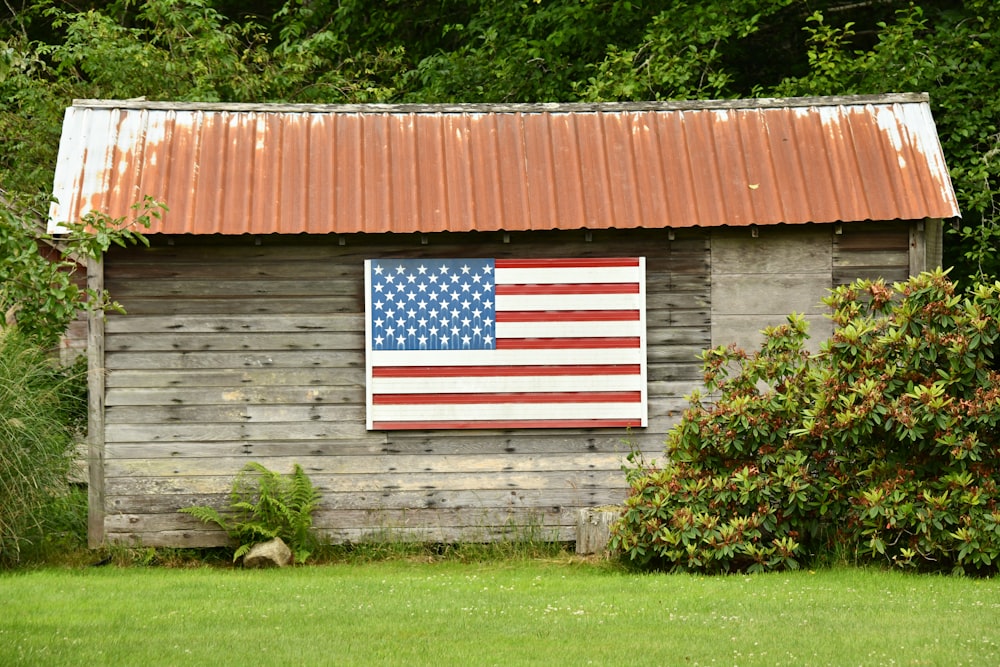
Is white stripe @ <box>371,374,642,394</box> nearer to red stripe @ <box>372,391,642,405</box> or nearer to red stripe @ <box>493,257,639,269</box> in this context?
red stripe @ <box>372,391,642,405</box>

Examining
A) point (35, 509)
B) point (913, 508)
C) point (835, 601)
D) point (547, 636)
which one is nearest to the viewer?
point (547, 636)

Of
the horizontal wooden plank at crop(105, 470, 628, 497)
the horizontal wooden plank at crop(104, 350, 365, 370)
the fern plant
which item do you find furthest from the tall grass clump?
the fern plant

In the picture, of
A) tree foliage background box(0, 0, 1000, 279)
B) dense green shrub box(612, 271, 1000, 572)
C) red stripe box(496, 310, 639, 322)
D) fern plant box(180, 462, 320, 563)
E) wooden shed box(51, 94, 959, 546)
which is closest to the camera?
dense green shrub box(612, 271, 1000, 572)

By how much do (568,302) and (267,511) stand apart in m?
3.36

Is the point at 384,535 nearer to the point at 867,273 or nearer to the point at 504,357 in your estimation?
the point at 504,357

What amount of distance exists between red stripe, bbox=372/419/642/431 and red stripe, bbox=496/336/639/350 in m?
0.68

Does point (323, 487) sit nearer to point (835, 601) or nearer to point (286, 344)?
point (286, 344)

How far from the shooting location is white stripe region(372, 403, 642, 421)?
11.4m

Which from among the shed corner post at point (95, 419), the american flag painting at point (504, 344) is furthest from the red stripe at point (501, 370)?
the shed corner post at point (95, 419)

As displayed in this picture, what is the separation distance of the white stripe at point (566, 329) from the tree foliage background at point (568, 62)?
5.63 m

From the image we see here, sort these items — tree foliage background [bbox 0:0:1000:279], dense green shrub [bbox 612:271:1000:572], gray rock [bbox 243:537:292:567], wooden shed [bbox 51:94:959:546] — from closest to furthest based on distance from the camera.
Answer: dense green shrub [bbox 612:271:1000:572], gray rock [bbox 243:537:292:567], wooden shed [bbox 51:94:959:546], tree foliage background [bbox 0:0:1000:279]

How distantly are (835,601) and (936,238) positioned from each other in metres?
4.83

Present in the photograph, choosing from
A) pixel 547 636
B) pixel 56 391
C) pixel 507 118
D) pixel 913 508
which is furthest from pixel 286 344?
pixel 913 508

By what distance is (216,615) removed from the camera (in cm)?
827
